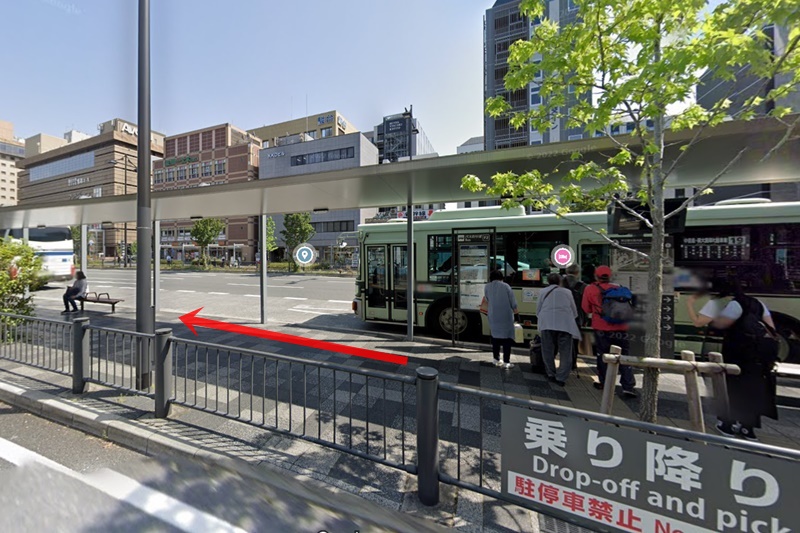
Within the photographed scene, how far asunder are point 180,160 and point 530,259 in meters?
72.7

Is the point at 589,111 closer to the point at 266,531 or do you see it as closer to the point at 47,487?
the point at 266,531

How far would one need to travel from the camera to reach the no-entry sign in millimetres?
6586

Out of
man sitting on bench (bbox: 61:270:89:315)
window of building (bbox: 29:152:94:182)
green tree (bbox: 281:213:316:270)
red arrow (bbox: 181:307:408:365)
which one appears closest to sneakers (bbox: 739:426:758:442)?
red arrow (bbox: 181:307:408:365)

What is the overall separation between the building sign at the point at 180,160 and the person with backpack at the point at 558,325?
70.0 m

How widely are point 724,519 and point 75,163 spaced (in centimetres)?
9532

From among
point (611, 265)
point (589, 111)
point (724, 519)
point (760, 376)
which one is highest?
point (589, 111)

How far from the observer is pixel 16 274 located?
7020 mm

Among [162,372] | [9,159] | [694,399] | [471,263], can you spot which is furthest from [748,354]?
[9,159]

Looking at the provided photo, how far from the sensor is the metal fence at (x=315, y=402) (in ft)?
9.98

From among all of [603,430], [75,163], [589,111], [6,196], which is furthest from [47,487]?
[6,196]

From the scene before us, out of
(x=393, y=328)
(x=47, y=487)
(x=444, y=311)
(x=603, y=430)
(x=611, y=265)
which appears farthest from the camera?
(x=393, y=328)

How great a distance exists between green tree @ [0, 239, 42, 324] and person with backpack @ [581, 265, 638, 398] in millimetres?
11463

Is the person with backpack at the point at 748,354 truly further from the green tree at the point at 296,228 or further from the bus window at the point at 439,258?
the green tree at the point at 296,228

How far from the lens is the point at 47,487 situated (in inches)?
103
